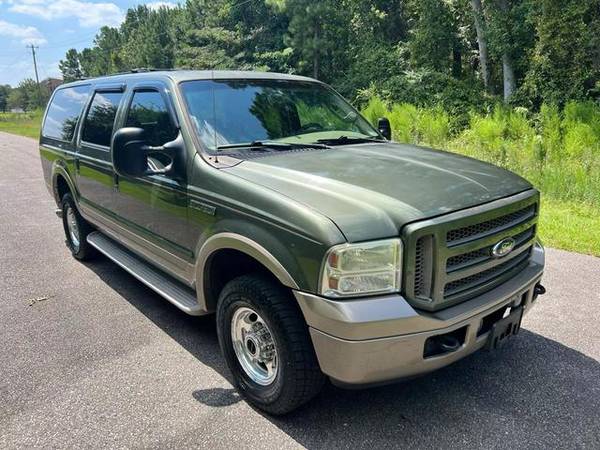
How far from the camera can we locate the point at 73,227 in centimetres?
607

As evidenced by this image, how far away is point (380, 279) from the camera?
7.95 feet

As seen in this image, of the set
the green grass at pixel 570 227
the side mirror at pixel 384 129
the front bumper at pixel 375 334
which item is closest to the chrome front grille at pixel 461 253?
the front bumper at pixel 375 334

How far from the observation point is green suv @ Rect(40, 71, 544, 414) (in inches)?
94.9

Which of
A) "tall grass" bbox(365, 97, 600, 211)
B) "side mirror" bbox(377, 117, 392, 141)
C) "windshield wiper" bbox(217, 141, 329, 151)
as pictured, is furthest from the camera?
"tall grass" bbox(365, 97, 600, 211)

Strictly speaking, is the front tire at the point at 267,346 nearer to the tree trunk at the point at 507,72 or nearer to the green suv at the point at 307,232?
the green suv at the point at 307,232

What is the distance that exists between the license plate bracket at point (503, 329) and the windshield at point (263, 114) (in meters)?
1.84

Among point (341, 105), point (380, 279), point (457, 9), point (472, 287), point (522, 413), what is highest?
point (457, 9)

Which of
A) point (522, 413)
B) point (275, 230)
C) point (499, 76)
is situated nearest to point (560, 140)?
point (499, 76)

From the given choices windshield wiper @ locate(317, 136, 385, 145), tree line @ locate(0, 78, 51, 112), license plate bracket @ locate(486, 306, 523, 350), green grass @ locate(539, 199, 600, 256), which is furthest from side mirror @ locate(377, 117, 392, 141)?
tree line @ locate(0, 78, 51, 112)

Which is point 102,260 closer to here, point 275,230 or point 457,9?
point 275,230

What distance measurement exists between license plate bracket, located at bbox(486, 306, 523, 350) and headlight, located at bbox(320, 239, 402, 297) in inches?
29.3

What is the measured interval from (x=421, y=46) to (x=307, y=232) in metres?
21.4

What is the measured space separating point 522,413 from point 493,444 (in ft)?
1.25

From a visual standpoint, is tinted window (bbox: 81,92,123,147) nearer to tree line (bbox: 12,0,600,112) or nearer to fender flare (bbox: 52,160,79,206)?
fender flare (bbox: 52,160,79,206)
